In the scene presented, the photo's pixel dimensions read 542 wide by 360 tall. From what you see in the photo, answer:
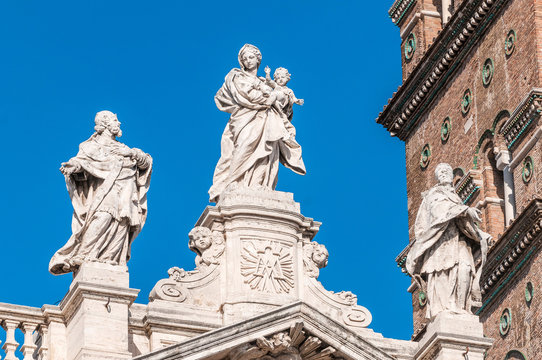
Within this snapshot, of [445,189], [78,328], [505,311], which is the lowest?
[78,328]

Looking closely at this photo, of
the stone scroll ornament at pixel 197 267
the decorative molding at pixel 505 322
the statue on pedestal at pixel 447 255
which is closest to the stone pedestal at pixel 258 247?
the stone scroll ornament at pixel 197 267

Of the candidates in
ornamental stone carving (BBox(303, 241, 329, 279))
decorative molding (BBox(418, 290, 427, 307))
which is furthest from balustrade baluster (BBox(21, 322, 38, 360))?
decorative molding (BBox(418, 290, 427, 307))

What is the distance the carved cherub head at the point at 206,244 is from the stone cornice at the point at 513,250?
1106cm

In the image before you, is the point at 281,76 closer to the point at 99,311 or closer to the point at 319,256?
the point at 319,256

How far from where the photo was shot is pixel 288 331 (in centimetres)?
3155

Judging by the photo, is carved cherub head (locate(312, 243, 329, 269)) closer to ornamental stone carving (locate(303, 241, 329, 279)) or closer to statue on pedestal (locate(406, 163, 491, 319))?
ornamental stone carving (locate(303, 241, 329, 279))

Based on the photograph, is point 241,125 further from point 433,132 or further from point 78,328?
point 433,132

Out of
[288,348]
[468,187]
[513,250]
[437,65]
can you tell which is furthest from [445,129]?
[288,348]

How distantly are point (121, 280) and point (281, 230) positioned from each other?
283 centimetres

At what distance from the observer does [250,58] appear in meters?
34.4

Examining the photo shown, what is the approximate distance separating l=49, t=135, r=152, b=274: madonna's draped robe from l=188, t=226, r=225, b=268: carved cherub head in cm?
103

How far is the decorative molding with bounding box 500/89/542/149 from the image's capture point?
4384 centimetres

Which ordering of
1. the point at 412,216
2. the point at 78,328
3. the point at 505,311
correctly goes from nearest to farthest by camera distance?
the point at 78,328 → the point at 505,311 → the point at 412,216

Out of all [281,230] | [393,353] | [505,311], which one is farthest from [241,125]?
[505,311]
